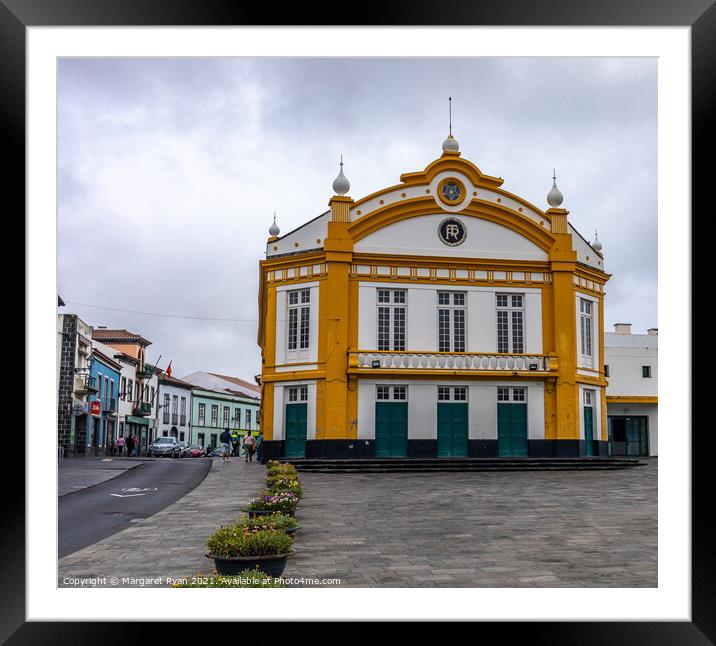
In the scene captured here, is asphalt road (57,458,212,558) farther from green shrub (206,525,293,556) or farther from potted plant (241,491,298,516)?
green shrub (206,525,293,556)

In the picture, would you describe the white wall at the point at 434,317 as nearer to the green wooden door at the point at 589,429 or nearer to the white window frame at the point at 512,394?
the white window frame at the point at 512,394

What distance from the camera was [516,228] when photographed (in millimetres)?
28219

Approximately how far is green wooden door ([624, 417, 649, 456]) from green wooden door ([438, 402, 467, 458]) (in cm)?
1279

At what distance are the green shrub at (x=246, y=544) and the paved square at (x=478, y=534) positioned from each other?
0.89 metres

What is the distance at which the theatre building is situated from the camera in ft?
87.7

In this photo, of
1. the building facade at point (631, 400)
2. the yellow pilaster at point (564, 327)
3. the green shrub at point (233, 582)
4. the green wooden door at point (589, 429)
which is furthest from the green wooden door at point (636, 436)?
the green shrub at point (233, 582)

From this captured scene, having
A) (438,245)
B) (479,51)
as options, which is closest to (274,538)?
(479,51)

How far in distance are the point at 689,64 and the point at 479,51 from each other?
1702 millimetres

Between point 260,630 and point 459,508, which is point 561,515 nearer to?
point 459,508

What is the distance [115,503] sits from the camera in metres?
15.7

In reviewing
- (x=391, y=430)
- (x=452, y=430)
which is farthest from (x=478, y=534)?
(x=452, y=430)

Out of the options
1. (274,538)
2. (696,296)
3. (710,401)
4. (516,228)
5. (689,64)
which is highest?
(516,228)

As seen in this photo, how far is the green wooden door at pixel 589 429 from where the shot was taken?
1141 inches

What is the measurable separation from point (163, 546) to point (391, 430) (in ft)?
55.3
